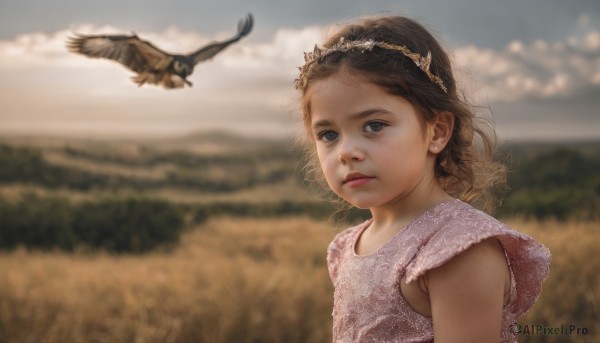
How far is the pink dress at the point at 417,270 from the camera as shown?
129cm

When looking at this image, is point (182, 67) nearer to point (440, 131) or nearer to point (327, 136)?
point (327, 136)

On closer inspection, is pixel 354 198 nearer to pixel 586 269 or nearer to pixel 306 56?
pixel 306 56

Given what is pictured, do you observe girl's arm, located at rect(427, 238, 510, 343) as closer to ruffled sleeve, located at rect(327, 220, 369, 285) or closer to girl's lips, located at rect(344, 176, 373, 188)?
girl's lips, located at rect(344, 176, 373, 188)

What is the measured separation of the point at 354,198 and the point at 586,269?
3067mm

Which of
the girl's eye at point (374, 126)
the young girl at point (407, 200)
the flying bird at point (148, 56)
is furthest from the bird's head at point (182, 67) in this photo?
the girl's eye at point (374, 126)

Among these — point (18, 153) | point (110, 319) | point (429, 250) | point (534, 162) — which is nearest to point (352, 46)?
point (429, 250)

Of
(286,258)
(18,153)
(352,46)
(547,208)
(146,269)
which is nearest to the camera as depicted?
(352,46)

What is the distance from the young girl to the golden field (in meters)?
2.26

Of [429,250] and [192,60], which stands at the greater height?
[192,60]

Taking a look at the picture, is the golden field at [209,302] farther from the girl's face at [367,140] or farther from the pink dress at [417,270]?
the girl's face at [367,140]

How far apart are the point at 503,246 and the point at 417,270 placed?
21 centimetres

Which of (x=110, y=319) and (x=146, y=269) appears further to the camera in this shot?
(x=146, y=269)

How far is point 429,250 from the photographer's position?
1297 millimetres

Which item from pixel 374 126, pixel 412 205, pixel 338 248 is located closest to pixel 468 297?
pixel 412 205
